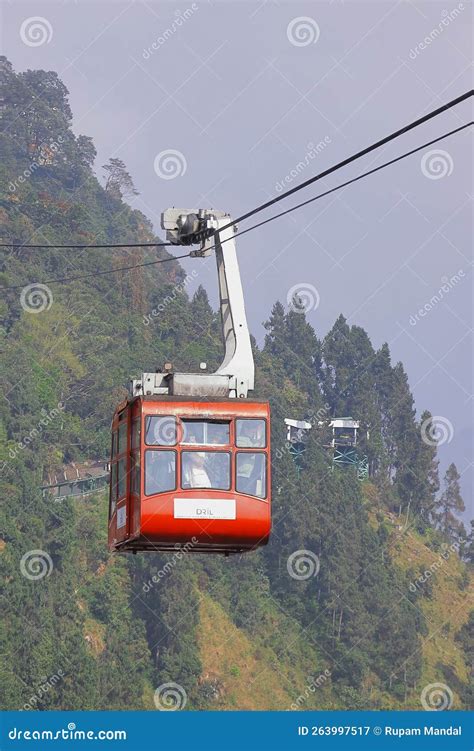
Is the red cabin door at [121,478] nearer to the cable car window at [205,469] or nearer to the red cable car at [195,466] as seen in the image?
the red cable car at [195,466]

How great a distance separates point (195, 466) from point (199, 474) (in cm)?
14

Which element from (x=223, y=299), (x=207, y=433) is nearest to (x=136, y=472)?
(x=207, y=433)

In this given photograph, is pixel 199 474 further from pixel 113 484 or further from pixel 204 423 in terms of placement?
pixel 113 484

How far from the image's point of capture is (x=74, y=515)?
4173 inches

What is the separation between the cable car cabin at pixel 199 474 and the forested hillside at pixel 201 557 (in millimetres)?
66263

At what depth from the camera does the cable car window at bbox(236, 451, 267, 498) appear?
2675cm

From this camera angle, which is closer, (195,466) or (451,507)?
(195,466)

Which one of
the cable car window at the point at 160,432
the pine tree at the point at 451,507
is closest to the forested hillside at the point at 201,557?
the pine tree at the point at 451,507

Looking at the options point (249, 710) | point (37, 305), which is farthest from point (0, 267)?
point (249, 710)

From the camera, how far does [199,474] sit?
26.7m

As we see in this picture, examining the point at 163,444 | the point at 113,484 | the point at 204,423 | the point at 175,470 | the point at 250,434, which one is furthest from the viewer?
the point at 113,484

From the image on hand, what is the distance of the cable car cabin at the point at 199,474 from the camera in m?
26.3

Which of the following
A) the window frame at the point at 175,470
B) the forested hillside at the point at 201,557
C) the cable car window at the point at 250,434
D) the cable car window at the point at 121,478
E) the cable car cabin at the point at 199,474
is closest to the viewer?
the cable car cabin at the point at 199,474

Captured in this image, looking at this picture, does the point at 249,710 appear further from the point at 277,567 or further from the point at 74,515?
the point at 74,515
